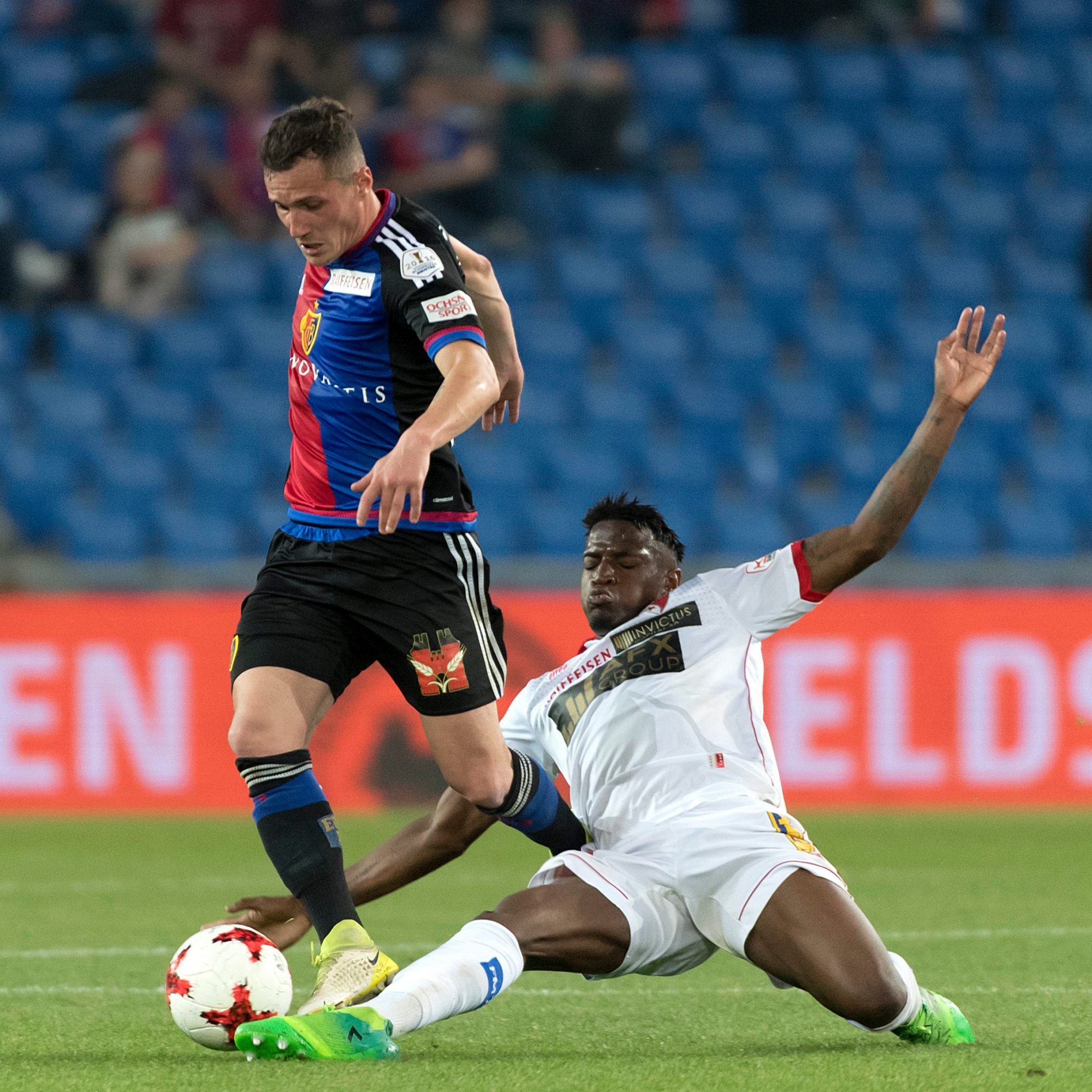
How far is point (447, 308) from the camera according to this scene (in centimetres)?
404

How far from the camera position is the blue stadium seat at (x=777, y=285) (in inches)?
512

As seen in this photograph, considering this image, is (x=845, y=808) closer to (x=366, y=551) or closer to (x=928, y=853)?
(x=928, y=853)

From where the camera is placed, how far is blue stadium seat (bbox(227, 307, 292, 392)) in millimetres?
12148

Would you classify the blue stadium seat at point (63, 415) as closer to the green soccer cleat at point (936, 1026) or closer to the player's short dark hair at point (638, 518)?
the player's short dark hair at point (638, 518)

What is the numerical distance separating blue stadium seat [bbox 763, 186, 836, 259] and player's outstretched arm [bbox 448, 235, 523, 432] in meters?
8.89

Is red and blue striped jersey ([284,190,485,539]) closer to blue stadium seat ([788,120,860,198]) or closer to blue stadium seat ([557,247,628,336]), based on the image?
blue stadium seat ([557,247,628,336])

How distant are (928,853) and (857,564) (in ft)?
15.0

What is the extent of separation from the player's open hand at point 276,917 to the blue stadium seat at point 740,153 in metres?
10.2

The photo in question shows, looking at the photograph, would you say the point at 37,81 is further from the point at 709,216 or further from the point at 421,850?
the point at 421,850

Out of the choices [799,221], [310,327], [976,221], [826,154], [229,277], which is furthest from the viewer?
[826,154]

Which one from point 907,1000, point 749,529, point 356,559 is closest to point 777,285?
point 749,529

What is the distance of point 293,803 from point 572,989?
1306mm

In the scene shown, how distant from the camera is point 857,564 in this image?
13.2 feet

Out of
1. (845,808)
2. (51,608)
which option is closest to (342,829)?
(51,608)
